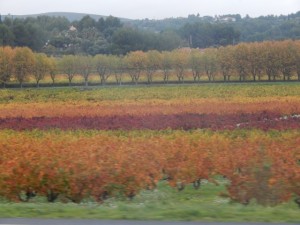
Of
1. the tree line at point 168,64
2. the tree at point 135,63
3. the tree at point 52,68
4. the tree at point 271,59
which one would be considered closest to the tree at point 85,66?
the tree line at point 168,64

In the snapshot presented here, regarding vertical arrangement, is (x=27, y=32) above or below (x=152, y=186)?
above

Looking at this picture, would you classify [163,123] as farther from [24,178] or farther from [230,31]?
[230,31]

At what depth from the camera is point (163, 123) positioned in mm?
25688

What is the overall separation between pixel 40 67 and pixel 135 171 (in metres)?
53.6

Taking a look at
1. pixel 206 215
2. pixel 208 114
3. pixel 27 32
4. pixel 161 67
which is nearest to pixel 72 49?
pixel 27 32

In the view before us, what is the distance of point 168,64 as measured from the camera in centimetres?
7162

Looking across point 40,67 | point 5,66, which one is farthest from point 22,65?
point 40,67

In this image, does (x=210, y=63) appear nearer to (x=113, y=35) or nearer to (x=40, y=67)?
(x=113, y=35)

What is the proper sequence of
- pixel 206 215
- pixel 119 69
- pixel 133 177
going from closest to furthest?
pixel 206 215 < pixel 133 177 < pixel 119 69

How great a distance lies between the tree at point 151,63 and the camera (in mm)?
69562

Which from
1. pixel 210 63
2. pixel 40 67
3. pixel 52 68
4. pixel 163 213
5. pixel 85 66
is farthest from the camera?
pixel 210 63

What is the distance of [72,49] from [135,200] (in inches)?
2667

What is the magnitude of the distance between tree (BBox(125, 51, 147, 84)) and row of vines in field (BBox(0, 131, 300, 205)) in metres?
53.4

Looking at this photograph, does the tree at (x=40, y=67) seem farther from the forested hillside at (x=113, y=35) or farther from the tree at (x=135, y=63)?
the forested hillside at (x=113, y=35)
